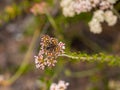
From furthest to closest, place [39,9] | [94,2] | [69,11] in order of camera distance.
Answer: [39,9] < [69,11] < [94,2]

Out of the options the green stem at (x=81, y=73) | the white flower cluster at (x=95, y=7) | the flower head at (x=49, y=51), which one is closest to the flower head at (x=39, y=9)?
the white flower cluster at (x=95, y=7)

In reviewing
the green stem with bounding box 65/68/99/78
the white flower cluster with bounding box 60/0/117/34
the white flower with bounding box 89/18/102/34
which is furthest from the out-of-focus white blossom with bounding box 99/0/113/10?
the green stem with bounding box 65/68/99/78

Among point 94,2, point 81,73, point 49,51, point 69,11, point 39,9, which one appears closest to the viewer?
point 49,51

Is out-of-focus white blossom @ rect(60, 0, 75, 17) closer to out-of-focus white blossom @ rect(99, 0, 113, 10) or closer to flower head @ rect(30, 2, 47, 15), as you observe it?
out-of-focus white blossom @ rect(99, 0, 113, 10)

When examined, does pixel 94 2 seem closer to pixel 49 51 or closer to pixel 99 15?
pixel 99 15

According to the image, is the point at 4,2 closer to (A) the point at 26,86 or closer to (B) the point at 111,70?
(A) the point at 26,86

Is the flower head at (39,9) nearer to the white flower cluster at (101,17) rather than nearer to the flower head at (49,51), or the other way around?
the white flower cluster at (101,17)

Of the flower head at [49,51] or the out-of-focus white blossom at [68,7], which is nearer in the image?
the flower head at [49,51]

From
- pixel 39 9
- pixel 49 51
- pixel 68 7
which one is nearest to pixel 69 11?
pixel 68 7
